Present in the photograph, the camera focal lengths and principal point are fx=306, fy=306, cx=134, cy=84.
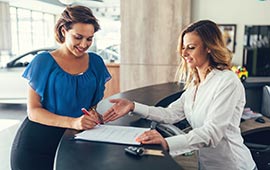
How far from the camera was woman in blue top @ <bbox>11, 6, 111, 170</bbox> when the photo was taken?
4.76 feet

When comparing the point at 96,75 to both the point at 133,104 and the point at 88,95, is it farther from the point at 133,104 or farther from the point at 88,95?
the point at 133,104

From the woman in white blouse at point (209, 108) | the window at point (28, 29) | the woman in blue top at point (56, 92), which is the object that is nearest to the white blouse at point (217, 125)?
the woman in white blouse at point (209, 108)

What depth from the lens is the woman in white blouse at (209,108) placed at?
1308 mm

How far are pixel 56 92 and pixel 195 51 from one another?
0.71m

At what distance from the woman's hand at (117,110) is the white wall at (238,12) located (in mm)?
3049

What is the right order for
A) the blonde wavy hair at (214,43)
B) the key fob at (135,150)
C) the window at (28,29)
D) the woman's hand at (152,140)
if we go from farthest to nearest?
the window at (28,29) → the blonde wavy hair at (214,43) → the woman's hand at (152,140) → the key fob at (135,150)

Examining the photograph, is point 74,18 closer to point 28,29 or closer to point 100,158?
point 100,158

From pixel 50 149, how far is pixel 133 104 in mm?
506

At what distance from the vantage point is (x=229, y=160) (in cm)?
143

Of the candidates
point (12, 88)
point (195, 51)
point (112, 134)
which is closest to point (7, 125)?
point (12, 88)

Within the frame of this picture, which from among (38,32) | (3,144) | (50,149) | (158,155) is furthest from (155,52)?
(38,32)

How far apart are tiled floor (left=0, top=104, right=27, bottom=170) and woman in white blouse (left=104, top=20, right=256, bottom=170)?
2.67m

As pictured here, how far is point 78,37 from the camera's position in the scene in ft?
4.94

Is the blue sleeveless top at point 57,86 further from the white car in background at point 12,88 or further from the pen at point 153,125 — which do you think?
the white car in background at point 12,88
